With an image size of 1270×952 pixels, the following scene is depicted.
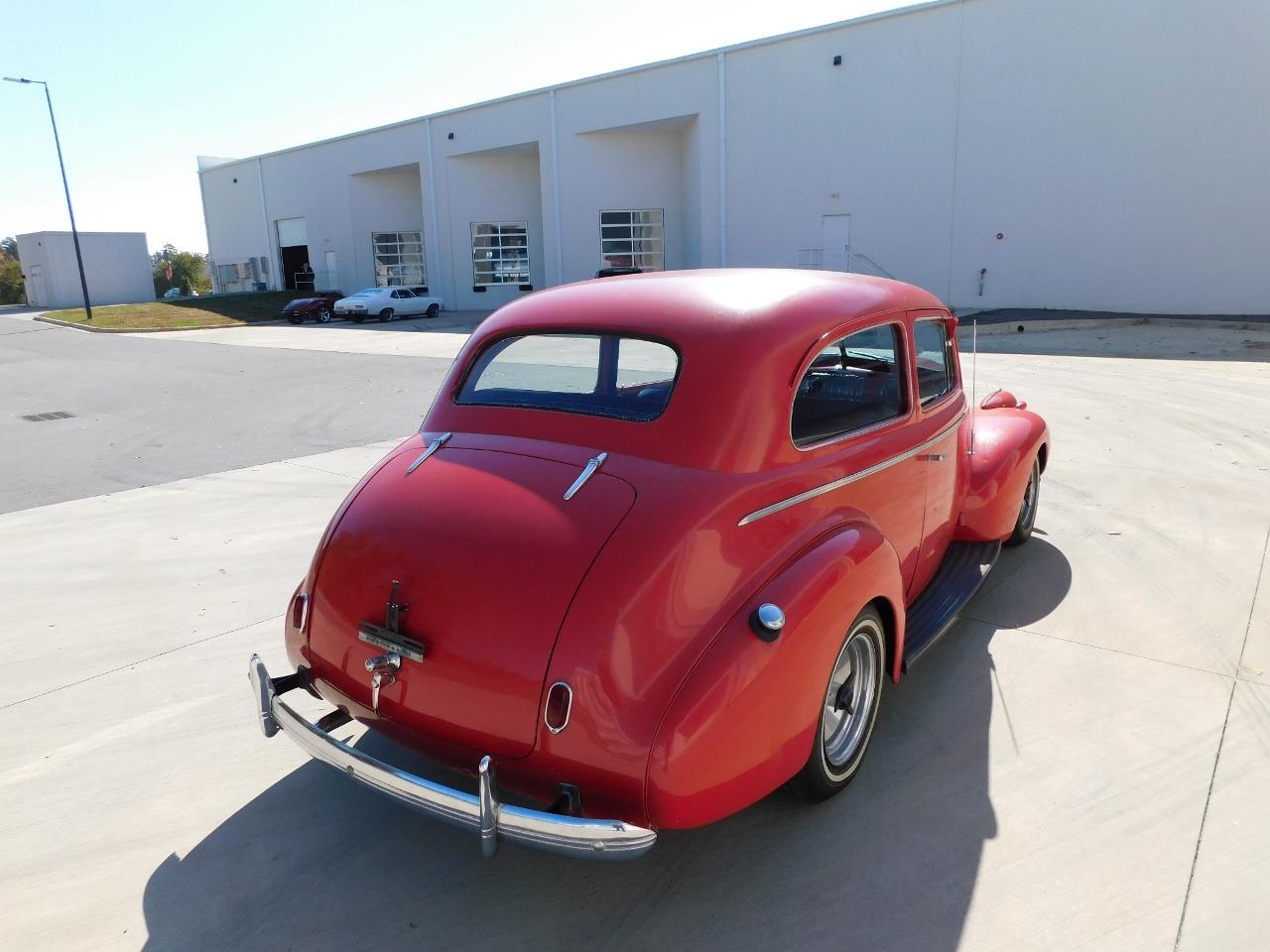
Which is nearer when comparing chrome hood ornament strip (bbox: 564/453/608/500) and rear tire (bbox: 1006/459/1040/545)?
chrome hood ornament strip (bbox: 564/453/608/500)

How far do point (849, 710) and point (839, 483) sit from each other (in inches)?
33.3

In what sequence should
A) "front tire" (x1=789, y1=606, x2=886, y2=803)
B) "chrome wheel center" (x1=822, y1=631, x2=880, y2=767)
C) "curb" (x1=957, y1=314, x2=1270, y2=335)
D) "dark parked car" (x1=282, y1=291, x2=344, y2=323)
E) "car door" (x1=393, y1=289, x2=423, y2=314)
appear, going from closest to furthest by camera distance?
"front tire" (x1=789, y1=606, x2=886, y2=803) → "chrome wheel center" (x1=822, y1=631, x2=880, y2=767) → "curb" (x1=957, y1=314, x2=1270, y2=335) → "car door" (x1=393, y1=289, x2=423, y2=314) → "dark parked car" (x1=282, y1=291, x2=344, y2=323)

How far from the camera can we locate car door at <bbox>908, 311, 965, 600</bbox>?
3.72 metres

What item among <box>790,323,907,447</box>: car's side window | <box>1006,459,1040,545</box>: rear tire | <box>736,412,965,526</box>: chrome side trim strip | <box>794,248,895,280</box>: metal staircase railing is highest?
<box>794,248,895,280</box>: metal staircase railing

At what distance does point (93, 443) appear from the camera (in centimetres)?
927

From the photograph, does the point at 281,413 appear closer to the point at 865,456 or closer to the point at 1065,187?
the point at 865,456

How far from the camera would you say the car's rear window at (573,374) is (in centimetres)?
308

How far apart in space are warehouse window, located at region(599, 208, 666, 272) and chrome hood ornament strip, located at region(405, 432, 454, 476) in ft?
95.7

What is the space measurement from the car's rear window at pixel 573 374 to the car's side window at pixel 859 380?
0.60 metres

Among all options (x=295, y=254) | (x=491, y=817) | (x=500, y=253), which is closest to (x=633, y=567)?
(x=491, y=817)

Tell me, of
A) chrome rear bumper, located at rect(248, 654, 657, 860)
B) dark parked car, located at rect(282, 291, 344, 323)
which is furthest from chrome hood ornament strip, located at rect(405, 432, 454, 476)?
dark parked car, located at rect(282, 291, 344, 323)

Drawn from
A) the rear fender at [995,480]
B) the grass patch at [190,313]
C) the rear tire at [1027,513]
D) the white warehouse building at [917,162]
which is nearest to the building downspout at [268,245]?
the grass patch at [190,313]

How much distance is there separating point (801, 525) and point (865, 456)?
525 millimetres

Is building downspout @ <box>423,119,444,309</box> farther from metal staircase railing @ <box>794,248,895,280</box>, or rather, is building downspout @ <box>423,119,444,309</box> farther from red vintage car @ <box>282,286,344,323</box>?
metal staircase railing @ <box>794,248,895,280</box>
